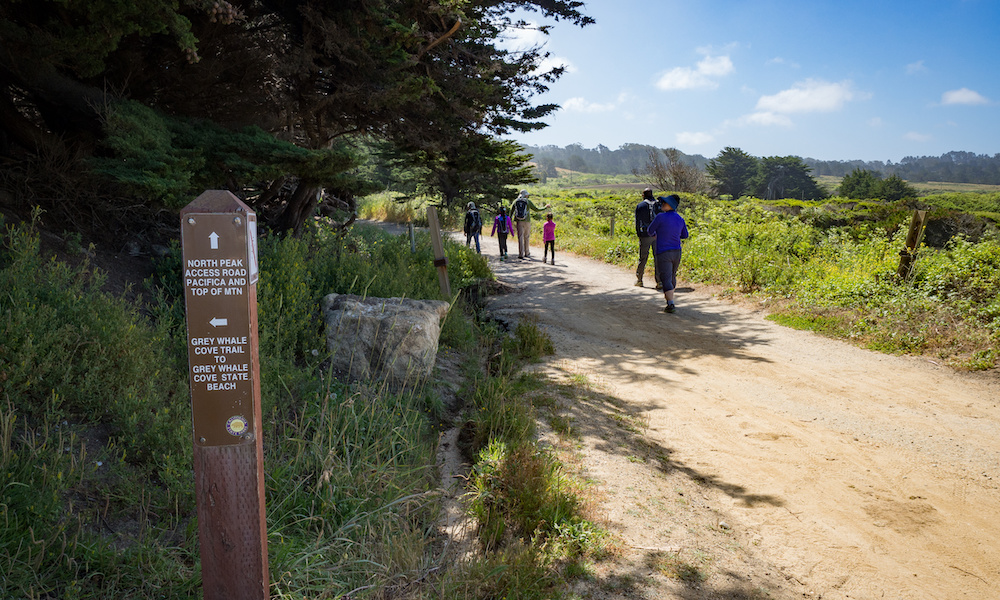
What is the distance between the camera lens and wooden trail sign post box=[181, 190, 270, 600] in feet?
6.63

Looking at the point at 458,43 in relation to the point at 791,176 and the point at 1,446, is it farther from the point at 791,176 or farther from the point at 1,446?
the point at 791,176

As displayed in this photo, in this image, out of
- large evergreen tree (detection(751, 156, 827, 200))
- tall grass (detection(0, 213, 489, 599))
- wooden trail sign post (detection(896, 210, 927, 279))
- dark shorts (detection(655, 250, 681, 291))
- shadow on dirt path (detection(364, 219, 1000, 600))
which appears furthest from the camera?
large evergreen tree (detection(751, 156, 827, 200))

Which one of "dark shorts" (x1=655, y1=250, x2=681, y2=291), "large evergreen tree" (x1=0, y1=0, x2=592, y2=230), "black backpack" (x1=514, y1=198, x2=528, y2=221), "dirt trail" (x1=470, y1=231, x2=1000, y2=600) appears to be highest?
"large evergreen tree" (x1=0, y1=0, x2=592, y2=230)

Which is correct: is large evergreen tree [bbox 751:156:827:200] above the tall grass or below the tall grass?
above

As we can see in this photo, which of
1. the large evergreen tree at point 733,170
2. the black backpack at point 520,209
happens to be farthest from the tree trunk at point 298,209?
the large evergreen tree at point 733,170

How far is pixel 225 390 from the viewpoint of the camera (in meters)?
2.08

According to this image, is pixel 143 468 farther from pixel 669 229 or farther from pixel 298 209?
pixel 669 229

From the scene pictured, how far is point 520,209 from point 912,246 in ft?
36.3

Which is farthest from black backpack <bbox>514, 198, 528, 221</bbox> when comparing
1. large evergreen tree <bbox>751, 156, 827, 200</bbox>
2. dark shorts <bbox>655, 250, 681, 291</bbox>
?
large evergreen tree <bbox>751, 156, 827, 200</bbox>

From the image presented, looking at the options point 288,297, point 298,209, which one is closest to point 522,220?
point 298,209

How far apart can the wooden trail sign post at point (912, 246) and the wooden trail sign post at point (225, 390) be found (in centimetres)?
1034

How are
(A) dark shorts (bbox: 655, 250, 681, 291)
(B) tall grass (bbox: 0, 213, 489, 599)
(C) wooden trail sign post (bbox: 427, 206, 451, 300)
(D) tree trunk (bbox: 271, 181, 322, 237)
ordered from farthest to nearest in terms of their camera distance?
(A) dark shorts (bbox: 655, 250, 681, 291), (D) tree trunk (bbox: 271, 181, 322, 237), (C) wooden trail sign post (bbox: 427, 206, 451, 300), (B) tall grass (bbox: 0, 213, 489, 599)

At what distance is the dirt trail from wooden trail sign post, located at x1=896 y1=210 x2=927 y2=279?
80.9 inches

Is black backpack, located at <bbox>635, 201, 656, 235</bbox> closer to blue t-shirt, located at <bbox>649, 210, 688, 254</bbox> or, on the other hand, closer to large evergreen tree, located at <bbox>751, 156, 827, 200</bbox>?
blue t-shirt, located at <bbox>649, 210, 688, 254</bbox>
